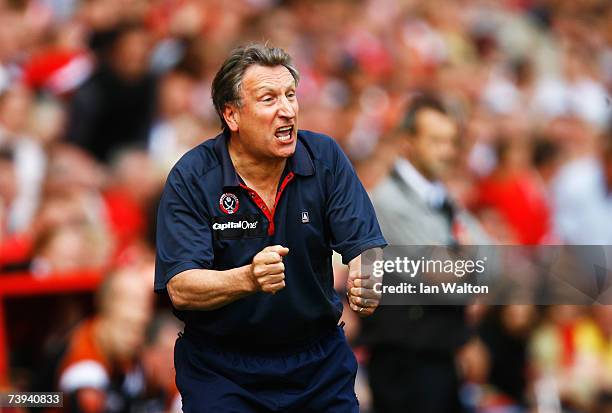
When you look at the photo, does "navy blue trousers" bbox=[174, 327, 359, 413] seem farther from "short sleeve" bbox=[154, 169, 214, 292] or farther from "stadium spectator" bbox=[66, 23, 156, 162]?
"stadium spectator" bbox=[66, 23, 156, 162]

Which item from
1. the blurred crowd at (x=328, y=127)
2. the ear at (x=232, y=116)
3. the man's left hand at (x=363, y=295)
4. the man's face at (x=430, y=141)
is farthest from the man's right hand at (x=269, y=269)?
the blurred crowd at (x=328, y=127)

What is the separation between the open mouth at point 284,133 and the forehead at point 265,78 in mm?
160

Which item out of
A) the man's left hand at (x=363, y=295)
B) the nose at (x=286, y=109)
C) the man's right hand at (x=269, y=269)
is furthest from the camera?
the nose at (x=286, y=109)

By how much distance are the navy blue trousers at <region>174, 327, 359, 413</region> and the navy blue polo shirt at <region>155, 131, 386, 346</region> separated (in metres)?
0.07

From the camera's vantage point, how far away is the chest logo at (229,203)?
14.9ft

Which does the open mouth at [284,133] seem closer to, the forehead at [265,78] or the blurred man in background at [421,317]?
the forehead at [265,78]

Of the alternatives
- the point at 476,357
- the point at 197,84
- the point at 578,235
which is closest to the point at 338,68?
the point at 197,84

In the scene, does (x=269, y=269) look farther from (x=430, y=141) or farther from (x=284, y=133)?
(x=430, y=141)

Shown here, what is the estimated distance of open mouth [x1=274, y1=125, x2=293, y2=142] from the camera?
4508mm

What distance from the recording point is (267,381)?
4566 millimetres

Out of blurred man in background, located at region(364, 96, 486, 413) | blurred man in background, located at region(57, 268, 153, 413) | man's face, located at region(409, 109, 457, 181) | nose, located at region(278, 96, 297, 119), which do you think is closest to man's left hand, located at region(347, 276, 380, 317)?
nose, located at region(278, 96, 297, 119)

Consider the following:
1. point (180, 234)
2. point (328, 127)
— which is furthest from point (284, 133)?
point (328, 127)

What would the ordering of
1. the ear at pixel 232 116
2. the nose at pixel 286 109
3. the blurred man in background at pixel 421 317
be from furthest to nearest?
the blurred man in background at pixel 421 317
the ear at pixel 232 116
the nose at pixel 286 109

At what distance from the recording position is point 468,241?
679 cm
